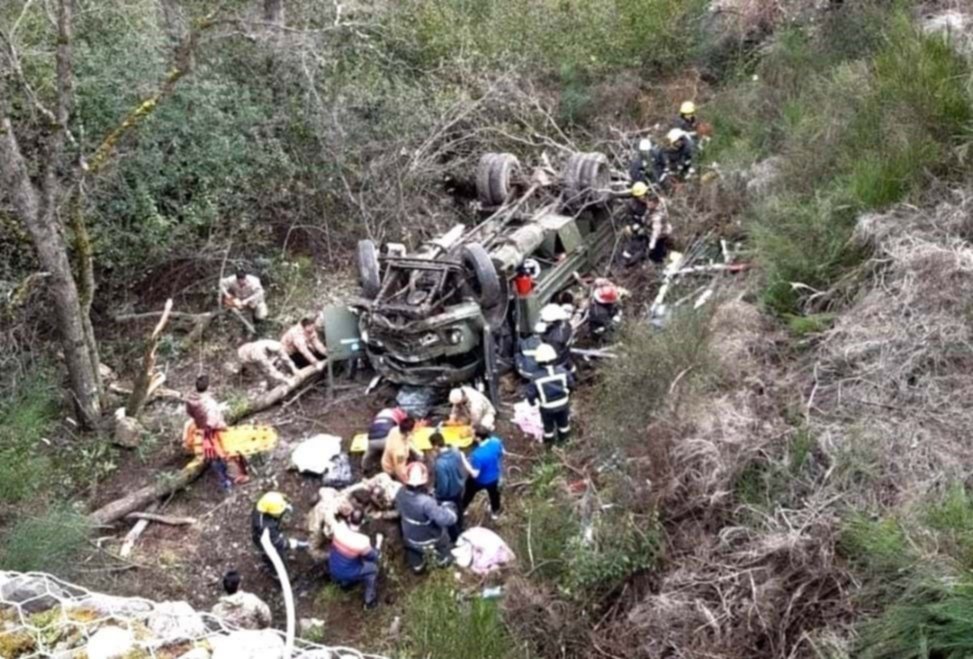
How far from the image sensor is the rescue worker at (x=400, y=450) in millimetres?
7992

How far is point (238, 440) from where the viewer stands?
350 inches

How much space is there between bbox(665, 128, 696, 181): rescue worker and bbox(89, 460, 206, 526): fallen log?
23.5ft

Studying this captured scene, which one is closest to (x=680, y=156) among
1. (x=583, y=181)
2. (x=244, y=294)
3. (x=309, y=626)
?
(x=583, y=181)

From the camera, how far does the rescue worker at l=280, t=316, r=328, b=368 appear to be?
1025cm

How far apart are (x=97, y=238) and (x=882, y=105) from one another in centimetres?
843

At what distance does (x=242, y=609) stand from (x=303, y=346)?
416 centimetres

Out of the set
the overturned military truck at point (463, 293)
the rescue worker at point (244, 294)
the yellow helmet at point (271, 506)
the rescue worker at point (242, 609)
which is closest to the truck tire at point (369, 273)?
the overturned military truck at point (463, 293)

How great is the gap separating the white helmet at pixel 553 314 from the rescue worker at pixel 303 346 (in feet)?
8.10

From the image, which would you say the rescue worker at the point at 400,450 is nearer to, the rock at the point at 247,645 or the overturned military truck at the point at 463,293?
the overturned military truck at the point at 463,293

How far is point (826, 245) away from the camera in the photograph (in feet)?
25.7

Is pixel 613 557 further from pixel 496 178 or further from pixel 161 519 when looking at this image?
pixel 496 178

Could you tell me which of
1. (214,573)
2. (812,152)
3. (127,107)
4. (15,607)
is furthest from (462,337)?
(15,607)

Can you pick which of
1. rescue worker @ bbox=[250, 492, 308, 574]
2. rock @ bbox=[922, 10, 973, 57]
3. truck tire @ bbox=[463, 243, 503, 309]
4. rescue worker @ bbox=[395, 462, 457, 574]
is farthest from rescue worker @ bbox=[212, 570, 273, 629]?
rock @ bbox=[922, 10, 973, 57]

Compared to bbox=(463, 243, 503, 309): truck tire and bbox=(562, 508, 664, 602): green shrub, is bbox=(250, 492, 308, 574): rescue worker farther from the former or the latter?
bbox=(463, 243, 503, 309): truck tire
